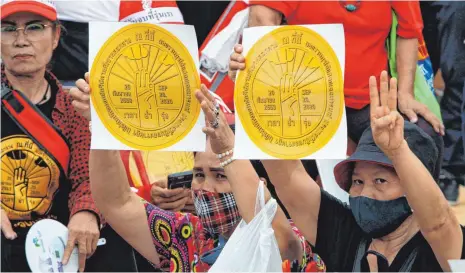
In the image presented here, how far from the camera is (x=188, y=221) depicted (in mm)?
4992

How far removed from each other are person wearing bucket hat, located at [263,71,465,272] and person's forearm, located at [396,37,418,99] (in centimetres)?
98

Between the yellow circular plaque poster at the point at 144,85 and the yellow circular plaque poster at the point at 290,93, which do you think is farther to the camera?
the yellow circular plaque poster at the point at 144,85

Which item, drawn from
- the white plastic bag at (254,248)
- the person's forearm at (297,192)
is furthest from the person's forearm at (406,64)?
the white plastic bag at (254,248)

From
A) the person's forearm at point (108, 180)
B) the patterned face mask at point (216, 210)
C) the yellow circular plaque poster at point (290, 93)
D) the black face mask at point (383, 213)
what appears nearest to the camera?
the yellow circular plaque poster at point (290, 93)

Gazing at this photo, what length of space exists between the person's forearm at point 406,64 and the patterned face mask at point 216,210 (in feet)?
3.72

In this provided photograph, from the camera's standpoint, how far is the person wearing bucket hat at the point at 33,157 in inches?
211

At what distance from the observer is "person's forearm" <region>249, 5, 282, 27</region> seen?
565cm

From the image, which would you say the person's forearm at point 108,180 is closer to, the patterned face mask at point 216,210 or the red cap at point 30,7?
the patterned face mask at point 216,210

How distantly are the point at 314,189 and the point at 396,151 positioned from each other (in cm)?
61

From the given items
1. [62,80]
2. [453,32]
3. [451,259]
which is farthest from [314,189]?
[453,32]

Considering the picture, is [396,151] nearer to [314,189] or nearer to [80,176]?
[314,189]

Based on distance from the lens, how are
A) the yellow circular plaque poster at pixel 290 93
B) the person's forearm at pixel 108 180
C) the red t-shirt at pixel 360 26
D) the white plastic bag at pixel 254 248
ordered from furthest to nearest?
1. the red t-shirt at pixel 360 26
2. the person's forearm at pixel 108 180
3. the white plastic bag at pixel 254 248
4. the yellow circular plaque poster at pixel 290 93

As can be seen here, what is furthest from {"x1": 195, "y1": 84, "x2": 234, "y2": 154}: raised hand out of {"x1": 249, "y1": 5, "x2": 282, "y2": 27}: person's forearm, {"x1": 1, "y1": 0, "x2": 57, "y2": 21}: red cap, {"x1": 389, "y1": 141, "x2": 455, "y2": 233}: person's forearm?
{"x1": 1, "y1": 0, "x2": 57, "y2": 21}: red cap

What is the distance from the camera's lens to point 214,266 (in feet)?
14.6
